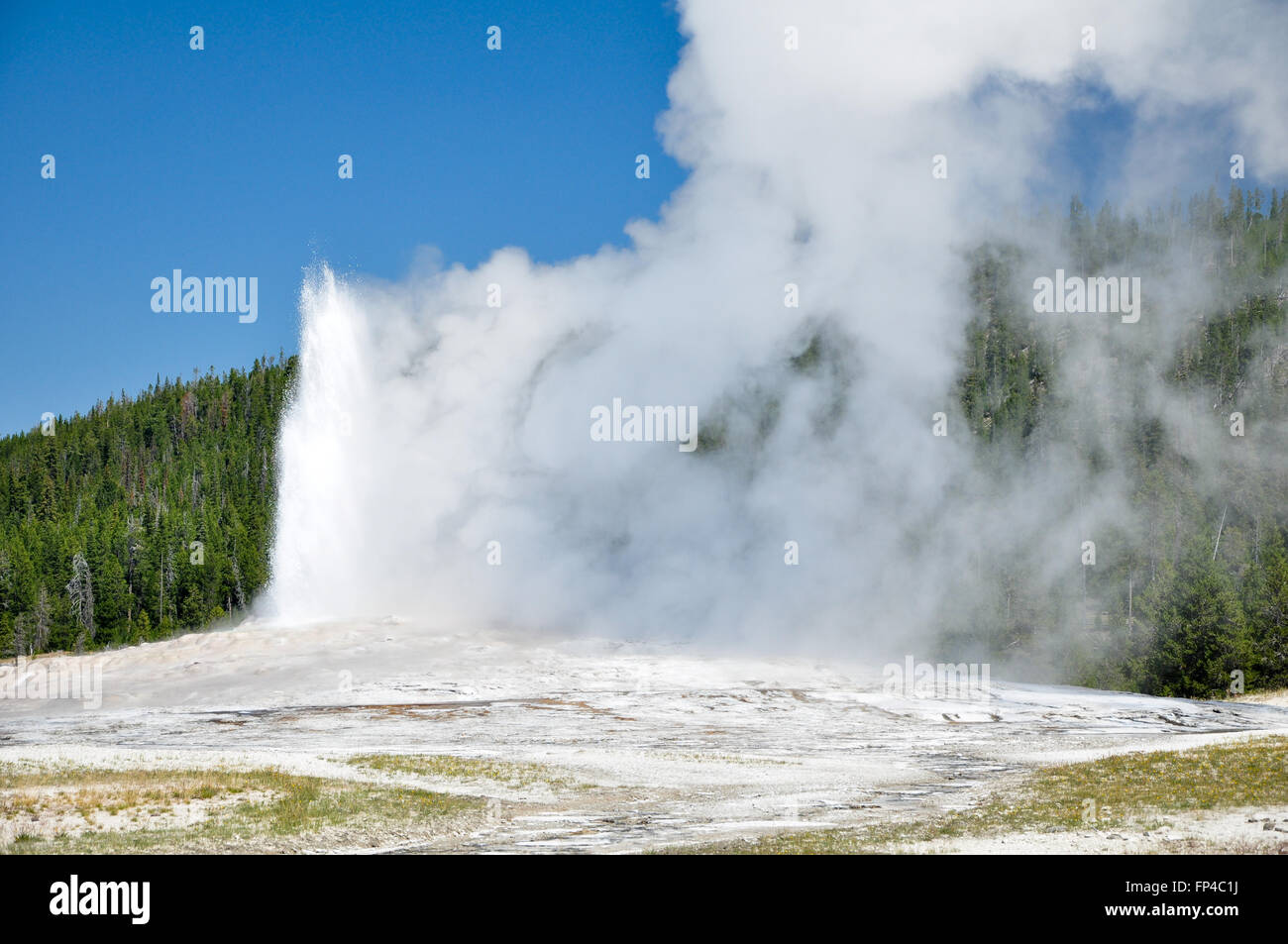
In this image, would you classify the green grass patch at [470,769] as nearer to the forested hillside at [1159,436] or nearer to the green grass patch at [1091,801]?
the green grass patch at [1091,801]

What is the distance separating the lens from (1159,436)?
107 m

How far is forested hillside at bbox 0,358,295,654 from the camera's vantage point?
7456 cm

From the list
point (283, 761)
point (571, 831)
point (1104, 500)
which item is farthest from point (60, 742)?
point (1104, 500)

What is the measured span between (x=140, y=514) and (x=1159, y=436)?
10298 centimetres

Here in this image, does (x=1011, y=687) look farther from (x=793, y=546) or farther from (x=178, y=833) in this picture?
(x=178, y=833)

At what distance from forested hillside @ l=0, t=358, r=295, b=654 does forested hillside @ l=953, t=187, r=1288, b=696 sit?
2318 inches

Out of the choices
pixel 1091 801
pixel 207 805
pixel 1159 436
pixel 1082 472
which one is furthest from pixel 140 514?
pixel 1159 436

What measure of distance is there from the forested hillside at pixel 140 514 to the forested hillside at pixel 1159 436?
58.9m

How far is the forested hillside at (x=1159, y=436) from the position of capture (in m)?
52.4

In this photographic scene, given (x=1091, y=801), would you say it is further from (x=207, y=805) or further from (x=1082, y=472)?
(x=1082, y=472)

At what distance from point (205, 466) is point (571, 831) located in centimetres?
11325

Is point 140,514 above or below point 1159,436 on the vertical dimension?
below

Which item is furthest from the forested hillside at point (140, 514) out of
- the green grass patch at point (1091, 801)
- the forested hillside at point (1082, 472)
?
the green grass patch at point (1091, 801)

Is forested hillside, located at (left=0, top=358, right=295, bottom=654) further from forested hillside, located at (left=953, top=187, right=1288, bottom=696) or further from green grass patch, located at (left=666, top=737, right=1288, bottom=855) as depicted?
green grass patch, located at (left=666, top=737, right=1288, bottom=855)
